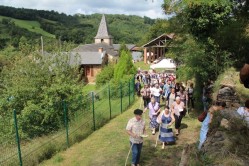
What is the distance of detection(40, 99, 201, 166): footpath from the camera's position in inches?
359

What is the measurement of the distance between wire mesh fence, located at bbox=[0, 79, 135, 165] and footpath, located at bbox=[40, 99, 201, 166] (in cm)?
35

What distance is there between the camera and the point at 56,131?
37.9 feet

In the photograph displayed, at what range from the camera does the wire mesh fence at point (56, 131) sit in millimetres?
8783

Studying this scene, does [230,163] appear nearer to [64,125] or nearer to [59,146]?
[59,146]

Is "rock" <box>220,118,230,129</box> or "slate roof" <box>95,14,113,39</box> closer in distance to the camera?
"rock" <box>220,118,230,129</box>

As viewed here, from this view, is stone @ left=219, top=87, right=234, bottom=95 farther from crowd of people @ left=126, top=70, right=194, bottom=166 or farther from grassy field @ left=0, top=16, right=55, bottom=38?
grassy field @ left=0, top=16, right=55, bottom=38

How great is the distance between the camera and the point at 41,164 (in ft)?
31.0

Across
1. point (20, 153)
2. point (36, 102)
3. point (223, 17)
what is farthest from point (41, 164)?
point (223, 17)

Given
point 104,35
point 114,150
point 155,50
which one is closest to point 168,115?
point 114,150

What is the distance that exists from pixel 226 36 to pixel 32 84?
9.73 m

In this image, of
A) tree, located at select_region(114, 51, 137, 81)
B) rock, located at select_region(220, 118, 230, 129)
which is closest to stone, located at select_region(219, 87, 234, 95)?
rock, located at select_region(220, 118, 230, 129)

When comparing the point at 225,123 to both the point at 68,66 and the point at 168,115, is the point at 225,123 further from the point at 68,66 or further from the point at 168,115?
the point at 68,66

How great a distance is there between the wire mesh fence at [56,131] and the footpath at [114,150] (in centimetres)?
35

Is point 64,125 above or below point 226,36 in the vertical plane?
below
